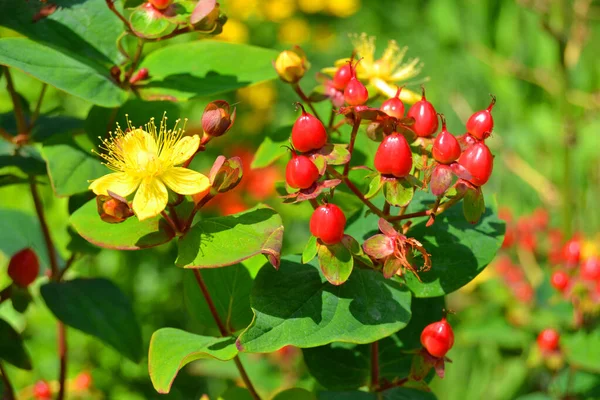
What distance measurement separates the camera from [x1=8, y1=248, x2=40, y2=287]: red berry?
77 centimetres

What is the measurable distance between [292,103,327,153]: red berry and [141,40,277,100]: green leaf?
0.53ft

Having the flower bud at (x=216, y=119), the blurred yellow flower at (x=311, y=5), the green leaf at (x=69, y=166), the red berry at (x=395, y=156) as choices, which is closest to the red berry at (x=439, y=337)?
the red berry at (x=395, y=156)

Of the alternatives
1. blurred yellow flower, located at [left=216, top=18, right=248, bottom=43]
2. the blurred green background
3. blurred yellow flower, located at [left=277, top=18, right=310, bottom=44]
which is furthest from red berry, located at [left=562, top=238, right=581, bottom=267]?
blurred yellow flower, located at [left=277, top=18, right=310, bottom=44]

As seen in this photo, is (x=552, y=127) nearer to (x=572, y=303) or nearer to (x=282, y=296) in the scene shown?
(x=572, y=303)

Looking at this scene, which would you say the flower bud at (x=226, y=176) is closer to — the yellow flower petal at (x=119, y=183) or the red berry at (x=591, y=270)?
the yellow flower petal at (x=119, y=183)

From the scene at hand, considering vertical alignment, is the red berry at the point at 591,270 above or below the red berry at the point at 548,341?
above

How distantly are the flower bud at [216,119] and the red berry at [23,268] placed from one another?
11.4 inches

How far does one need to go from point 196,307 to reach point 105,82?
0.76 ft

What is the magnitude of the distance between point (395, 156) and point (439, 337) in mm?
157

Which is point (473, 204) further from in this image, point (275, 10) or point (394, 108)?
point (275, 10)

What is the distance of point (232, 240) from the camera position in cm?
58

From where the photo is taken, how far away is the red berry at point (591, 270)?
3.57 ft

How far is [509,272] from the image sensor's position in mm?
1476

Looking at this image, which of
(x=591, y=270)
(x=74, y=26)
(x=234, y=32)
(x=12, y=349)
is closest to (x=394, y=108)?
(x=74, y=26)
